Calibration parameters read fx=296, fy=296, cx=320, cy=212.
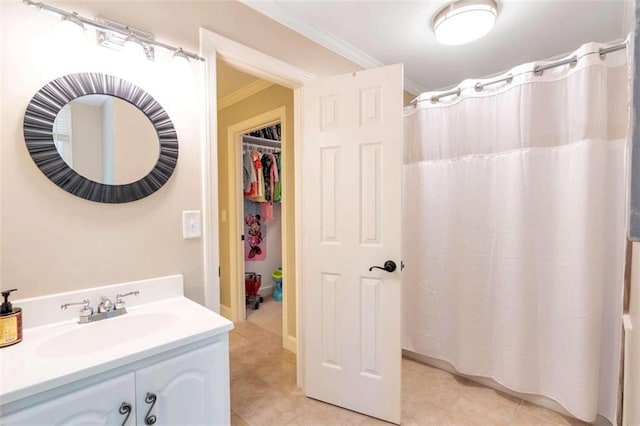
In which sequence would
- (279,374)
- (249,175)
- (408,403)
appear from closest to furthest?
(408,403), (279,374), (249,175)

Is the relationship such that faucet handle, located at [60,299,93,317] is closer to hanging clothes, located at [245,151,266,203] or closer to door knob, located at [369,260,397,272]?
door knob, located at [369,260,397,272]

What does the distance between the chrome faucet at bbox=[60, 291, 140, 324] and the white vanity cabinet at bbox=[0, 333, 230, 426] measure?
14.6 inches

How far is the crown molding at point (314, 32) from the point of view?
5.53 ft

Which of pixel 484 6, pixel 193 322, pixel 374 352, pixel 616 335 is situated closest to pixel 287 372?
pixel 374 352

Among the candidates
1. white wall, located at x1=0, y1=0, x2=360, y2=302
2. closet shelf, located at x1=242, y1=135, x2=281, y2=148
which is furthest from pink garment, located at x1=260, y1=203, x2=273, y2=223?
white wall, located at x1=0, y1=0, x2=360, y2=302

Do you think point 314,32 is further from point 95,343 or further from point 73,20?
point 95,343

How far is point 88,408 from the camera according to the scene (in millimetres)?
849

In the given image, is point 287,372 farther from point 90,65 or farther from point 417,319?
point 90,65

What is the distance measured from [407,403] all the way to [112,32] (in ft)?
8.02

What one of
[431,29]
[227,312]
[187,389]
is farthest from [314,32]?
[227,312]

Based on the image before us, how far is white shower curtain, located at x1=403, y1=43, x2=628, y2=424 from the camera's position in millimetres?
1522

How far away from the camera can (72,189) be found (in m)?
1.14

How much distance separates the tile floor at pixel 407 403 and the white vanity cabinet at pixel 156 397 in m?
0.75

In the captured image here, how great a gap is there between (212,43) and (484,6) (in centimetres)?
150
